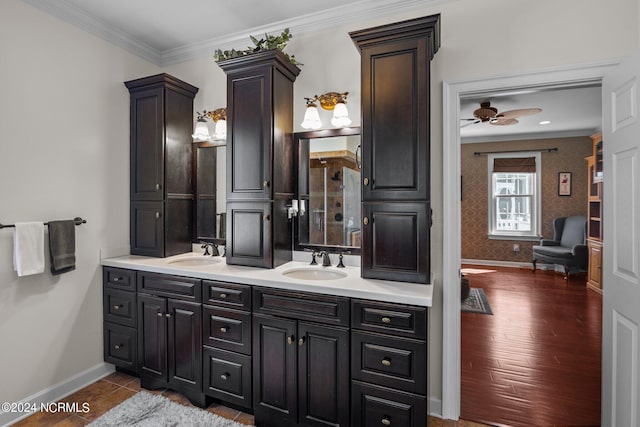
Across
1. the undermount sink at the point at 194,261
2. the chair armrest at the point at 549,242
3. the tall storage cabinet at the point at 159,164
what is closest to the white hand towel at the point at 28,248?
the tall storage cabinet at the point at 159,164

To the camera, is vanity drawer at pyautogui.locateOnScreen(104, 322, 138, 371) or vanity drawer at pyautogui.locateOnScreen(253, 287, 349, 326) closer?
vanity drawer at pyautogui.locateOnScreen(253, 287, 349, 326)

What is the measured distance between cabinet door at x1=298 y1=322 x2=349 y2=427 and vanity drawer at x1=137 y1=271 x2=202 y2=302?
0.81m

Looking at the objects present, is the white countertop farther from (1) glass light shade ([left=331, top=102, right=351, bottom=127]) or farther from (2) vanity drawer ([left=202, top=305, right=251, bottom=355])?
(1) glass light shade ([left=331, top=102, right=351, bottom=127])

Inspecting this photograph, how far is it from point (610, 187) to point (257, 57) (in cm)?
231

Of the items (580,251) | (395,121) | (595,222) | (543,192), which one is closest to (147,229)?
(395,121)

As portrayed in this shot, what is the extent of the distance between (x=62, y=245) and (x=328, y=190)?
1.95m

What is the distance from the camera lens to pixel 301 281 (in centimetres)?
194

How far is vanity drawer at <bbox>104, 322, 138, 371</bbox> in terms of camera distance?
2498 mm

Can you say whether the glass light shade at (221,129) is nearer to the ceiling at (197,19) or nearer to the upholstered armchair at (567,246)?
the ceiling at (197,19)

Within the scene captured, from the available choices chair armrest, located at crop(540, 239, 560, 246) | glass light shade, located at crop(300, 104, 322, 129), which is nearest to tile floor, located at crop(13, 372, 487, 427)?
glass light shade, located at crop(300, 104, 322, 129)

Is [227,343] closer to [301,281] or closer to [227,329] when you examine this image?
[227,329]

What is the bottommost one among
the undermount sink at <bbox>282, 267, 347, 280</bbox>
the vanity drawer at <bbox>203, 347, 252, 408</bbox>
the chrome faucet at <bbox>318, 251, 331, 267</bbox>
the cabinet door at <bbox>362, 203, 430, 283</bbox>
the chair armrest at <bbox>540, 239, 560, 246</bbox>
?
the vanity drawer at <bbox>203, 347, 252, 408</bbox>

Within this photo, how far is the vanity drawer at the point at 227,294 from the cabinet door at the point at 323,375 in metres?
0.41

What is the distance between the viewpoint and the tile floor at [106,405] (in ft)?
6.85
